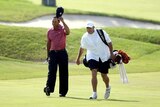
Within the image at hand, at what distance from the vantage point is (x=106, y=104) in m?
15.8

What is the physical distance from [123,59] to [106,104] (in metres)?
3.00

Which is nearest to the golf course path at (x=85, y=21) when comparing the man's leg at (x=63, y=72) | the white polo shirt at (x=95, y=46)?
the man's leg at (x=63, y=72)

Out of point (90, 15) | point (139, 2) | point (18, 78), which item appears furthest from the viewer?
point (139, 2)

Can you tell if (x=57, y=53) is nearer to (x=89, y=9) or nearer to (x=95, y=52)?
(x=95, y=52)

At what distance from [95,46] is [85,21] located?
37803 mm

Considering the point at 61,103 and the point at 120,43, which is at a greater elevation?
the point at 61,103

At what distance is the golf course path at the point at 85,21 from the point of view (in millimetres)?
54031

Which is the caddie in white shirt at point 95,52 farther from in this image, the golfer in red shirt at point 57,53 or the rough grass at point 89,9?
the rough grass at point 89,9

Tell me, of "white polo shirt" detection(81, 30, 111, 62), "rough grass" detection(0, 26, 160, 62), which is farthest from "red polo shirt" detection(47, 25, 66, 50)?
"rough grass" detection(0, 26, 160, 62)

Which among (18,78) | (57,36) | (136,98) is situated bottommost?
(18,78)

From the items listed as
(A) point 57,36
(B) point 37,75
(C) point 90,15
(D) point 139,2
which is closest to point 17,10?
(C) point 90,15

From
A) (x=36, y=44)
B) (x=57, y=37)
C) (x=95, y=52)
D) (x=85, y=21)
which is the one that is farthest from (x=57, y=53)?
(x=85, y=21)

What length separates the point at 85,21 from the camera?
184 ft

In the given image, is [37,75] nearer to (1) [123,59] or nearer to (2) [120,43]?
(1) [123,59]
